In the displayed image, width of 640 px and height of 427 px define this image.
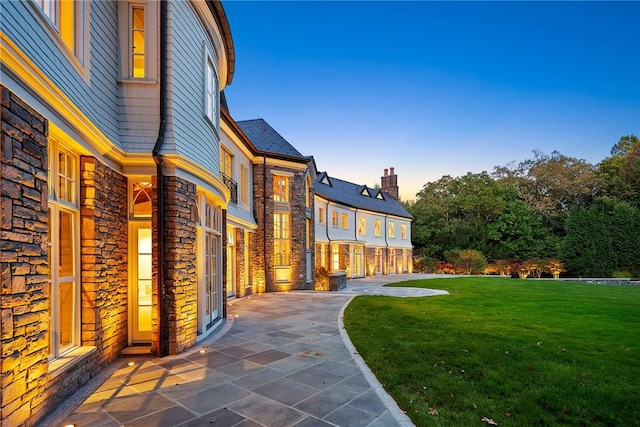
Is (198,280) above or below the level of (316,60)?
below

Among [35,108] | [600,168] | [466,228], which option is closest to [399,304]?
[35,108]

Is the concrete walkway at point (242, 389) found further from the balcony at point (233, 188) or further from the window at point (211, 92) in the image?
the balcony at point (233, 188)

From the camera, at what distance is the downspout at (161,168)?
5355mm

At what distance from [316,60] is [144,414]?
20.5 m

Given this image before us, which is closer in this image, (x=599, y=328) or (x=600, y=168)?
(x=599, y=328)

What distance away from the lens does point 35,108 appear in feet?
10.6

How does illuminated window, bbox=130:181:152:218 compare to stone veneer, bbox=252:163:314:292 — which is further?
stone veneer, bbox=252:163:314:292

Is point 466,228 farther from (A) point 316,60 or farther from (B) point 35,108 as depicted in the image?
(B) point 35,108

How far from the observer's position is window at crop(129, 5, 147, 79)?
219 inches

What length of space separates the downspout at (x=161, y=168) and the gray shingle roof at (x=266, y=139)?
9.41 metres

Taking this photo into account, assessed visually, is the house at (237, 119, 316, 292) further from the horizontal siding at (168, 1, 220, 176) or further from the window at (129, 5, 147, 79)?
the window at (129, 5, 147, 79)

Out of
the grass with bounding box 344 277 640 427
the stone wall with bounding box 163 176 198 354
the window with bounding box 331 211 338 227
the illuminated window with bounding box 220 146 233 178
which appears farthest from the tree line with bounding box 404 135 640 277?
the stone wall with bounding box 163 176 198 354

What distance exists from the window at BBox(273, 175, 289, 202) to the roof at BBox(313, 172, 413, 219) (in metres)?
5.03

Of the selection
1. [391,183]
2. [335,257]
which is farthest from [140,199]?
[391,183]
